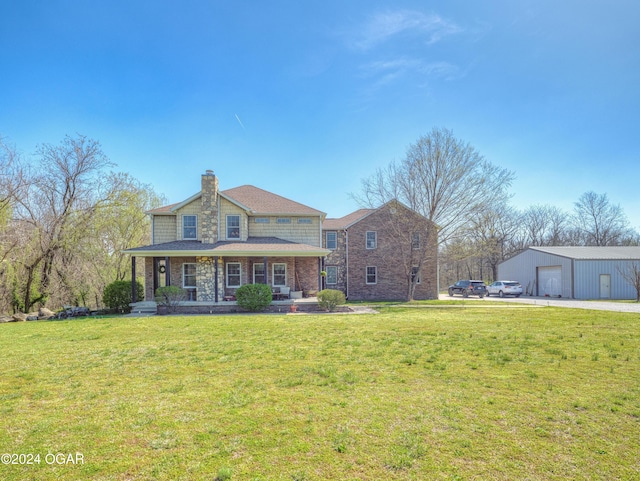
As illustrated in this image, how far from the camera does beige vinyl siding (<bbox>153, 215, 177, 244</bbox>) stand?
62.4 ft

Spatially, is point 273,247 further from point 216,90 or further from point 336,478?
point 336,478

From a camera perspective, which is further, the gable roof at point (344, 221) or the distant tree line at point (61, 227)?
the gable roof at point (344, 221)

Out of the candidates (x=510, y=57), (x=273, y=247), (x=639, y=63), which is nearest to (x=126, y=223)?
(x=273, y=247)

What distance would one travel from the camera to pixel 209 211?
18.0 meters

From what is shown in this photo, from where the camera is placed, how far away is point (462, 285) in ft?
97.1

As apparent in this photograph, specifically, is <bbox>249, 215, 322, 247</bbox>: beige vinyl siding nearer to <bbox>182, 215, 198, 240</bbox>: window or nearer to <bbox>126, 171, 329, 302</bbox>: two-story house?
<bbox>126, 171, 329, 302</bbox>: two-story house

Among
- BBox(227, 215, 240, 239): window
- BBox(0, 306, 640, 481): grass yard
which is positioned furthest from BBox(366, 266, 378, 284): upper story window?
BBox(0, 306, 640, 481): grass yard

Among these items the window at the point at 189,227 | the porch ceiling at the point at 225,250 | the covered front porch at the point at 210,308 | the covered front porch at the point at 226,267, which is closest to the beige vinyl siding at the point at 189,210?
the window at the point at 189,227

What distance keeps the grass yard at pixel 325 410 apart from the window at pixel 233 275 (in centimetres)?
1024

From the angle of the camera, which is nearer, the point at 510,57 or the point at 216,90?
the point at 510,57

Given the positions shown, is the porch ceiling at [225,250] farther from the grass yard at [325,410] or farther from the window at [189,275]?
the grass yard at [325,410]

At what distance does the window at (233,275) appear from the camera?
1859 centimetres

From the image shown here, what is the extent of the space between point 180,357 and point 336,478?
5191mm

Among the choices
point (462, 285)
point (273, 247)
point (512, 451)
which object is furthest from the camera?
point (462, 285)
